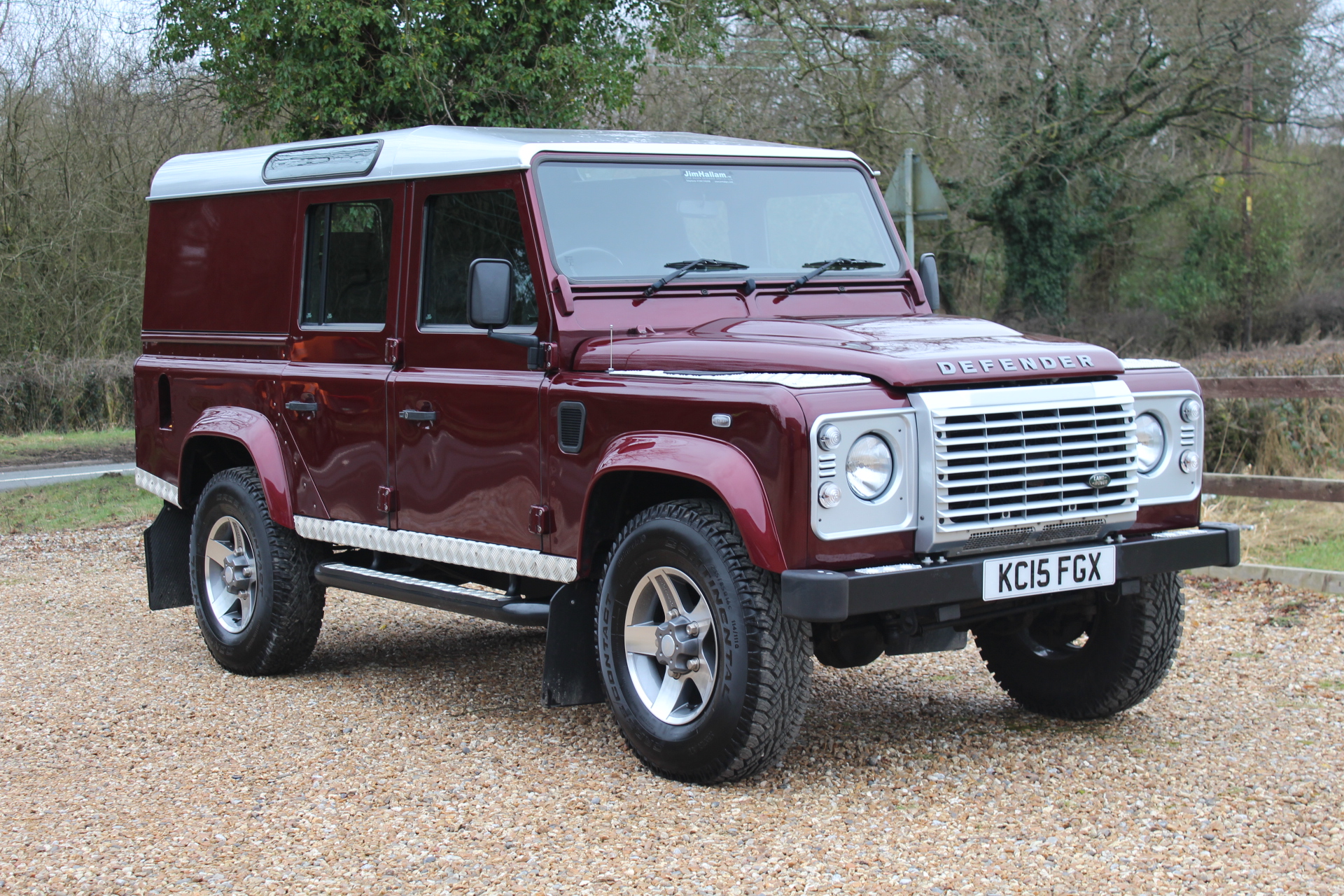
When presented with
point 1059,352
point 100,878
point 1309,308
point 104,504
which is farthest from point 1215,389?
point 1309,308

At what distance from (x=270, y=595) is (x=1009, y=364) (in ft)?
11.9

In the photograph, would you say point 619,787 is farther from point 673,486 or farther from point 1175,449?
point 1175,449

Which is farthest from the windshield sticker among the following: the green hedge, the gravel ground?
the green hedge

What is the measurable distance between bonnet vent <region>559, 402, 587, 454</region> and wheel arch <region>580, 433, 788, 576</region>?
0.56ft

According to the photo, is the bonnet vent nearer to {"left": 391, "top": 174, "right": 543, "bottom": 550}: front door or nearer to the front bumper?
A: {"left": 391, "top": 174, "right": 543, "bottom": 550}: front door

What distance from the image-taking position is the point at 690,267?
548cm

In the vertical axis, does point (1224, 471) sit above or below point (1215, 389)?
below

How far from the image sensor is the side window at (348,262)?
19.9 feet

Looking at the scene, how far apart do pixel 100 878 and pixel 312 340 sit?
2.96 metres

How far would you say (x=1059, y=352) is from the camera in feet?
15.6

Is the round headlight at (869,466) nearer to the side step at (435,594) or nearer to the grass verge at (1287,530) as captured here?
the side step at (435,594)

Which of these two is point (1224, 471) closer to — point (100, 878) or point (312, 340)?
point (312, 340)

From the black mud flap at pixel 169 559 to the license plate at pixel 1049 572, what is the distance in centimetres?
454

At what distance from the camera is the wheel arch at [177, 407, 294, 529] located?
648 cm
